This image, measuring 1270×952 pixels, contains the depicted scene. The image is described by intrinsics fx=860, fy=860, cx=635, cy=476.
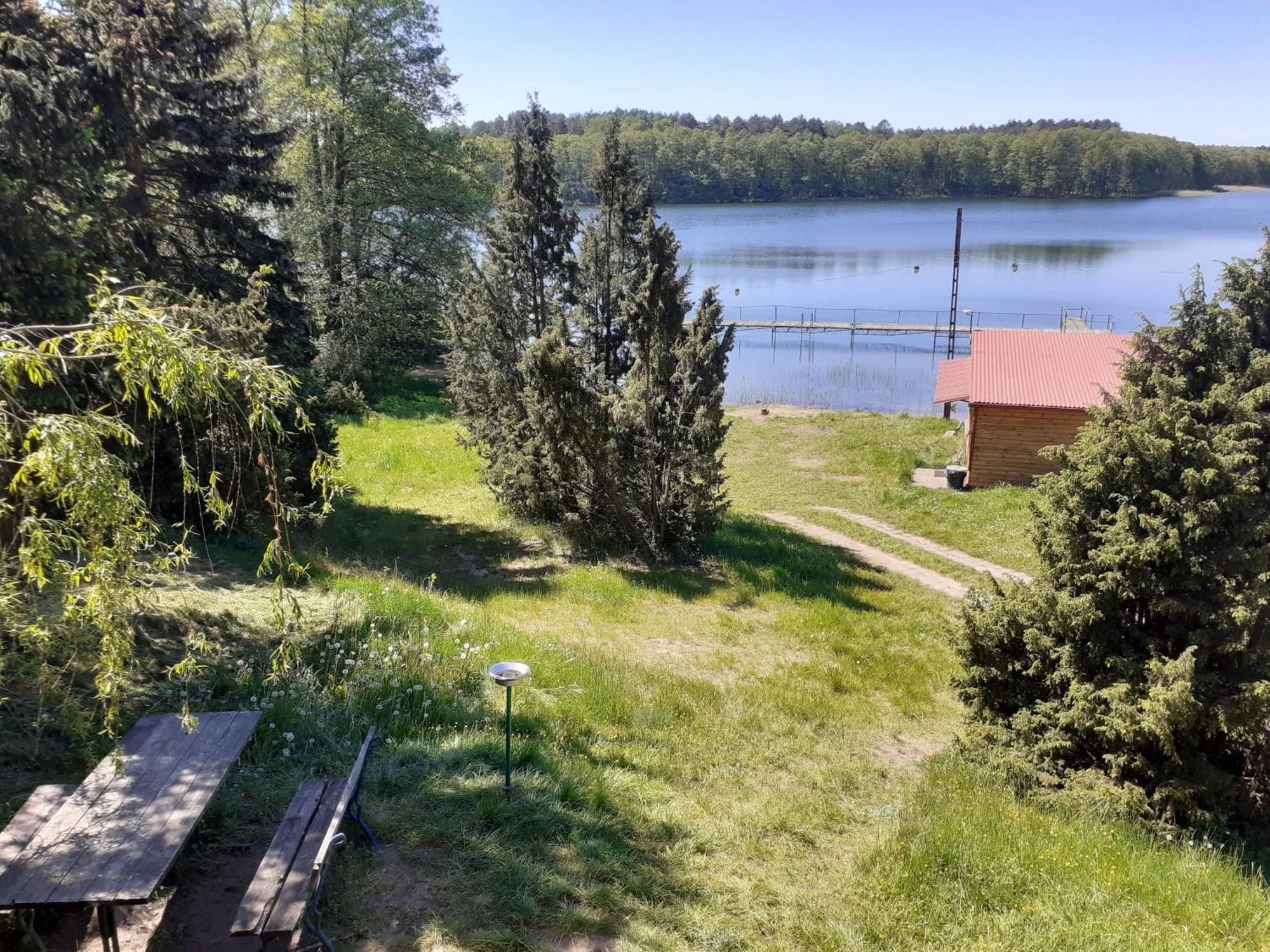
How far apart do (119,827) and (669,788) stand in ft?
12.0

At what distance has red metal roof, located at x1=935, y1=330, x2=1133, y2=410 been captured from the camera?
67.8 ft

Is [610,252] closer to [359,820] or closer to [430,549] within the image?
[430,549]

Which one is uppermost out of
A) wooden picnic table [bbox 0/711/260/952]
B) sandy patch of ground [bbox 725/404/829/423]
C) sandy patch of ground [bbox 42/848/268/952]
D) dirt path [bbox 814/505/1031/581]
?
wooden picnic table [bbox 0/711/260/952]

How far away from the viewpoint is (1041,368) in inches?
859

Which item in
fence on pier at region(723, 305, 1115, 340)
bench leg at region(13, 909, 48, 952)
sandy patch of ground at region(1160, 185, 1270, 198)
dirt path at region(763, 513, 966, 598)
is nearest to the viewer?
bench leg at region(13, 909, 48, 952)

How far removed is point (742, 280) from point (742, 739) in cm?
6107

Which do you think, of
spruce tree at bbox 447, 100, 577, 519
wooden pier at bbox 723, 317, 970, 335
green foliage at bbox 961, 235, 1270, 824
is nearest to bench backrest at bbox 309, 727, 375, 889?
green foliage at bbox 961, 235, 1270, 824

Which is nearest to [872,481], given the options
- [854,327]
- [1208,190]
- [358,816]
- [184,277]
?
[184,277]

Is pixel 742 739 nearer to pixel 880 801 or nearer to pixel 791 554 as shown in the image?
pixel 880 801

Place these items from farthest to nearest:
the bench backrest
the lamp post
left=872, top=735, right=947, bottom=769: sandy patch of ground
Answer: left=872, top=735, right=947, bottom=769: sandy patch of ground, the lamp post, the bench backrest

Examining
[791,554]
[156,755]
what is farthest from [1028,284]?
[156,755]

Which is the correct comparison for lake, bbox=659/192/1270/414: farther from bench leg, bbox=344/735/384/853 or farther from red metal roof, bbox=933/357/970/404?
bench leg, bbox=344/735/384/853

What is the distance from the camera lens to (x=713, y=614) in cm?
1155

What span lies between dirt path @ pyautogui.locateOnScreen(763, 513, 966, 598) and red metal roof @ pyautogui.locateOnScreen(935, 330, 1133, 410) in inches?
241
